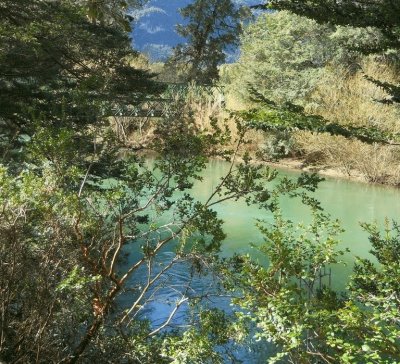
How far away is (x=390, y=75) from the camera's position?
19.0m

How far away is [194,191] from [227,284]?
1108cm

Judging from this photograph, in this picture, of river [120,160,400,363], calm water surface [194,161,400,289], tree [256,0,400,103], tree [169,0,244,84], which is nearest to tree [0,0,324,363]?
tree [256,0,400,103]

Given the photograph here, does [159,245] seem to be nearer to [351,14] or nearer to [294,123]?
[294,123]

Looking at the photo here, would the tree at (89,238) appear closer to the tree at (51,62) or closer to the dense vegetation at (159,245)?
the dense vegetation at (159,245)

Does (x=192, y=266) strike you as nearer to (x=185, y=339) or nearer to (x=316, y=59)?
(x=185, y=339)

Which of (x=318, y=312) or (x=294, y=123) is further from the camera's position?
(x=294, y=123)

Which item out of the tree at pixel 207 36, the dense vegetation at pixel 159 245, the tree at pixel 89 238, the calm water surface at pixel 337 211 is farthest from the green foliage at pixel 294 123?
the tree at pixel 207 36

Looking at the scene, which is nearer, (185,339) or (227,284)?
(185,339)

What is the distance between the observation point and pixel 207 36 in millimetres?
25422

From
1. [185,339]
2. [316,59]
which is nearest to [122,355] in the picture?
[185,339]

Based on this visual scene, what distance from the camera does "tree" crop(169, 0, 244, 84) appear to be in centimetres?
2470

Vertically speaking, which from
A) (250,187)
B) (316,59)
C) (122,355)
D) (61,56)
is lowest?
(122,355)

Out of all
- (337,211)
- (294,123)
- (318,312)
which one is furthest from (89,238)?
(337,211)

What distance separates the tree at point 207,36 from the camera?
81.0ft
